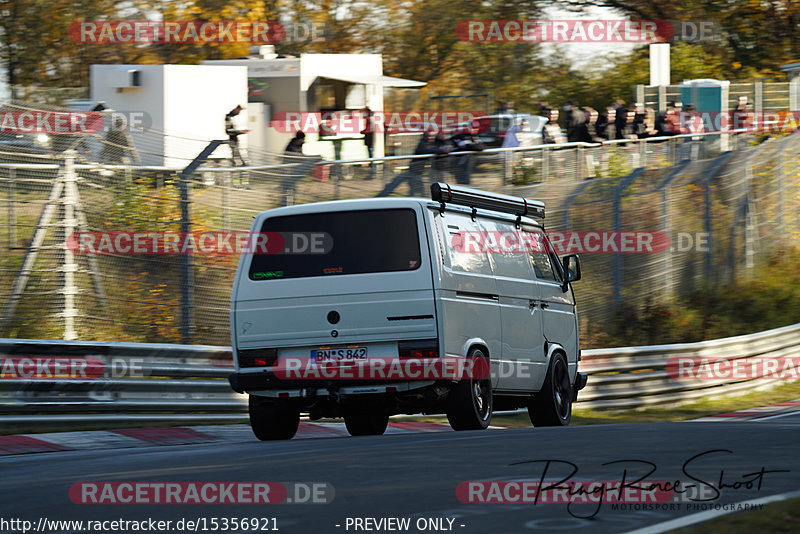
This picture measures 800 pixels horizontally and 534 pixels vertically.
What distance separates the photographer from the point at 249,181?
16.5 metres

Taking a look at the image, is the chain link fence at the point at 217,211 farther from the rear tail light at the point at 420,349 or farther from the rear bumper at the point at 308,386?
the rear tail light at the point at 420,349

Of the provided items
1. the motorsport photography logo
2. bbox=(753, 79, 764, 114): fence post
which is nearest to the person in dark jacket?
bbox=(753, 79, 764, 114): fence post

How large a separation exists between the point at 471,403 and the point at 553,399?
2.38 meters

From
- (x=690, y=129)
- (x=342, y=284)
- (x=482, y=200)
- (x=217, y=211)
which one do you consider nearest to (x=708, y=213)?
(x=690, y=129)

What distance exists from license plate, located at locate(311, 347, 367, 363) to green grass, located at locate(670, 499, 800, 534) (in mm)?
4988

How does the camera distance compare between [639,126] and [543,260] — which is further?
[639,126]

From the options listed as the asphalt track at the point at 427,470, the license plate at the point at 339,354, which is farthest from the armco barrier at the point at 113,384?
the license plate at the point at 339,354

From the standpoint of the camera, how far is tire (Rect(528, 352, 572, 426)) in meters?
13.3

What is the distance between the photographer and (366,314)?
1087cm

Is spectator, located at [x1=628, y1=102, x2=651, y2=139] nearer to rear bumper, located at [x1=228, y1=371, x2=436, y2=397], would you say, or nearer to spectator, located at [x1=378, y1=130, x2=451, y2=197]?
spectator, located at [x1=378, y1=130, x2=451, y2=197]

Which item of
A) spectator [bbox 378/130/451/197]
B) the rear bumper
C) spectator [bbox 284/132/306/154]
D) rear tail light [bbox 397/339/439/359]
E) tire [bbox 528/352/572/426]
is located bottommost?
tire [bbox 528/352/572/426]

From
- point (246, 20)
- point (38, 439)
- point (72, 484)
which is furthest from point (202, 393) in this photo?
point (246, 20)

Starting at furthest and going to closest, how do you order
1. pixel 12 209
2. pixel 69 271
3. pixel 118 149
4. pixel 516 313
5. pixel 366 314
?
pixel 118 149
pixel 69 271
pixel 12 209
pixel 516 313
pixel 366 314

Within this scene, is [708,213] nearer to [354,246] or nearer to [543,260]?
[543,260]
